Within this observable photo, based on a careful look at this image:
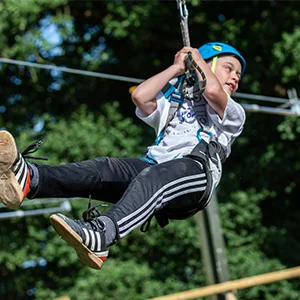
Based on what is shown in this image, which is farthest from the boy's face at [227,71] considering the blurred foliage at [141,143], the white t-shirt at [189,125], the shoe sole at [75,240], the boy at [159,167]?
the blurred foliage at [141,143]

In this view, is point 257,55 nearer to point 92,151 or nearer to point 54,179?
point 92,151

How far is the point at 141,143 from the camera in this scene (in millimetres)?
10125

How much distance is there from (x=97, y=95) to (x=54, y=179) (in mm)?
8035

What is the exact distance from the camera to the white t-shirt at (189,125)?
→ 10.7ft

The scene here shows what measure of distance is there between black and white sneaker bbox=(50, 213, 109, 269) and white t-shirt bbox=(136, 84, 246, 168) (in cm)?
56

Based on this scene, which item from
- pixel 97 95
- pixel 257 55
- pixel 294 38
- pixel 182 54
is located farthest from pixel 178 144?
pixel 97 95

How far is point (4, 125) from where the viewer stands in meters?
10.6

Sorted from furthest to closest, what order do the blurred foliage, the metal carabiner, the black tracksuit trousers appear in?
the blurred foliage < the metal carabiner < the black tracksuit trousers

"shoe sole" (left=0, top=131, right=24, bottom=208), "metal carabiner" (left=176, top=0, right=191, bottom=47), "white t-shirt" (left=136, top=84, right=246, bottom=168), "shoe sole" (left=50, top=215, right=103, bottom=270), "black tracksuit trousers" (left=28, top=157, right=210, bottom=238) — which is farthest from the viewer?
"metal carabiner" (left=176, top=0, right=191, bottom=47)

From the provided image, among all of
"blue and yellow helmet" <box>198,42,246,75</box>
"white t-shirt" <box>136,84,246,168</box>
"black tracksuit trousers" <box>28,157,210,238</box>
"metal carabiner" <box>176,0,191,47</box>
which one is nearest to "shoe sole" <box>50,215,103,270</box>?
"black tracksuit trousers" <box>28,157,210,238</box>

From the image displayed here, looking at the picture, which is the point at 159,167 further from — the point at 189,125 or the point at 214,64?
the point at 214,64

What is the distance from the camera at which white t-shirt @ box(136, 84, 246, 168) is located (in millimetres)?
3273

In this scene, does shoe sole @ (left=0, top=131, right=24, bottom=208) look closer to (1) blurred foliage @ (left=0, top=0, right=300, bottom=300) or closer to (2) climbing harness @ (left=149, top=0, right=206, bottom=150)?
(2) climbing harness @ (left=149, top=0, right=206, bottom=150)

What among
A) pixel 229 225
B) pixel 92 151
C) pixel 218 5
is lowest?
pixel 229 225
